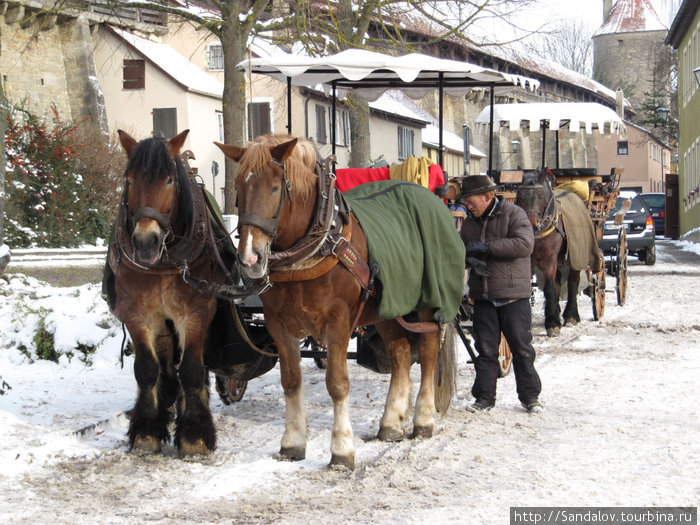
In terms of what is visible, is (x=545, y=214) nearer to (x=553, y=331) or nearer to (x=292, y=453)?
(x=553, y=331)

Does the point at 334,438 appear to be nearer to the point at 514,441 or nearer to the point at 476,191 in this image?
the point at 514,441

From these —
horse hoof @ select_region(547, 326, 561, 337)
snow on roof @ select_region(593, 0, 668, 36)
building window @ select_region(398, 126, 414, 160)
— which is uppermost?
snow on roof @ select_region(593, 0, 668, 36)

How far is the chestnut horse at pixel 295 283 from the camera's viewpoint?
16.2 feet

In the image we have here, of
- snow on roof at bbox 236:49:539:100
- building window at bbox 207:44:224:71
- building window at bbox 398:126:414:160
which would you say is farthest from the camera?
Answer: building window at bbox 398:126:414:160

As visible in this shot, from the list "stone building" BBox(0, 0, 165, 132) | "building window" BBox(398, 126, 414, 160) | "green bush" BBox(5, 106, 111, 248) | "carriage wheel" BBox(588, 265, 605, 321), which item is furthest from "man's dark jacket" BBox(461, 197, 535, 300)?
"building window" BBox(398, 126, 414, 160)

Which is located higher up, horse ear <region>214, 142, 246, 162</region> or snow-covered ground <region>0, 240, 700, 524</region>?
horse ear <region>214, 142, 246, 162</region>

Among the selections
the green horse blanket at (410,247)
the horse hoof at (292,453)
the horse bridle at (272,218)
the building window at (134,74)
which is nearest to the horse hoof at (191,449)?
the horse hoof at (292,453)

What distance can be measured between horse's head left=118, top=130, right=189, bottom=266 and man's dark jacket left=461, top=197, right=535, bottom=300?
8.37 feet

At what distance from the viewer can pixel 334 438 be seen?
5.36 metres

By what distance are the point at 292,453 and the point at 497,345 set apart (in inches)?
85.0

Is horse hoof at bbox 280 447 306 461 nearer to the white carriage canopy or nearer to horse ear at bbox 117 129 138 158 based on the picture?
horse ear at bbox 117 129 138 158

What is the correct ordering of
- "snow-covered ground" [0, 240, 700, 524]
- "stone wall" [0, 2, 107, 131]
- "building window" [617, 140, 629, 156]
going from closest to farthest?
1. "snow-covered ground" [0, 240, 700, 524]
2. "stone wall" [0, 2, 107, 131]
3. "building window" [617, 140, 629, 156]

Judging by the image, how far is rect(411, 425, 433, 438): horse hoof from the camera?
6.16 metres

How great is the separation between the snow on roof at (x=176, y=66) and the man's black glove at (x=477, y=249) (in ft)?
89.5
